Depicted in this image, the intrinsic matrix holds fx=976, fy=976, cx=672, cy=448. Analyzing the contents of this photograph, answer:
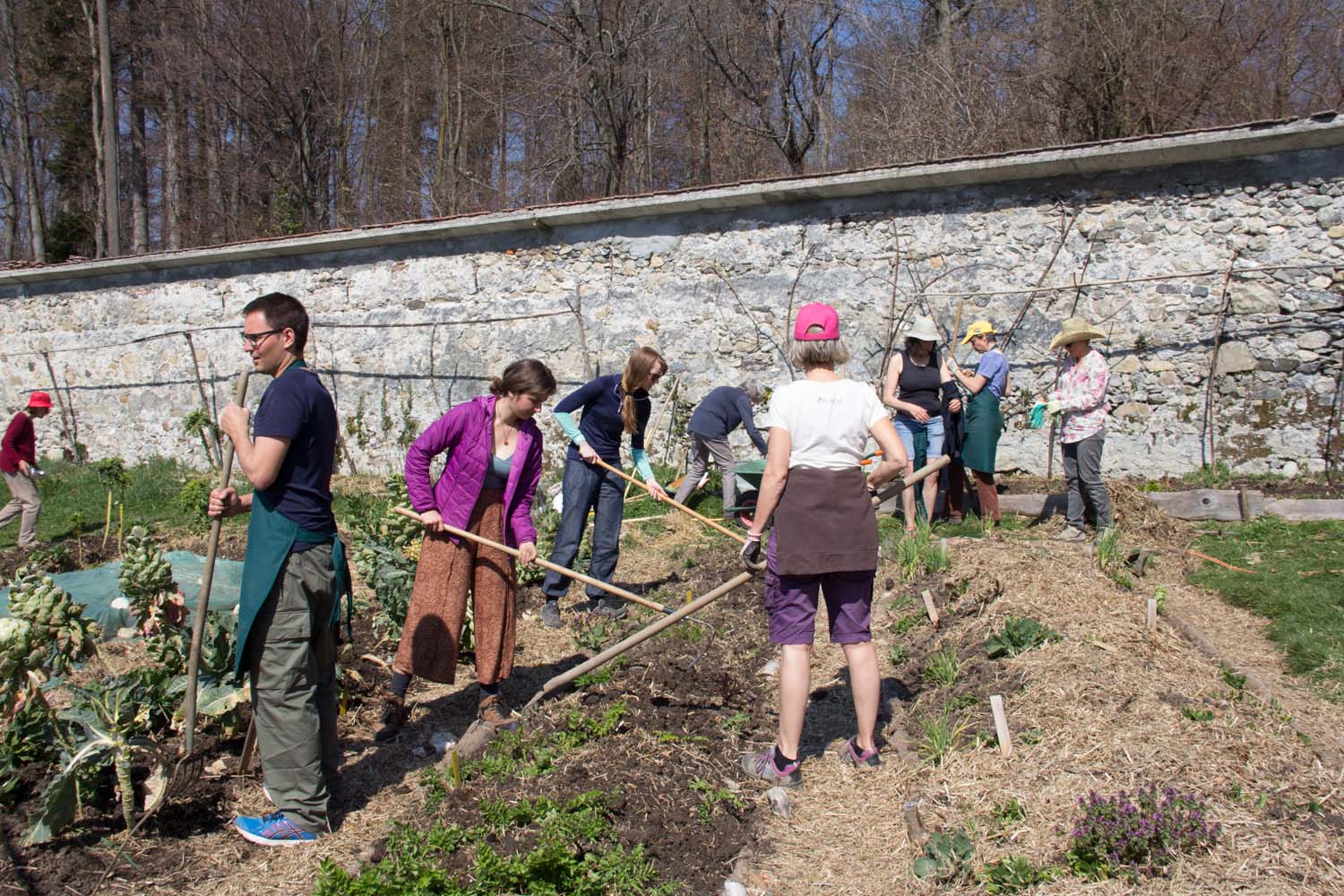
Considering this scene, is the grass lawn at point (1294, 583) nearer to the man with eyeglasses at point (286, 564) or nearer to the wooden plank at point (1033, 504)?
the wooden plank at point (1033, 504)

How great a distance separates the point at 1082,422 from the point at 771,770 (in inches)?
158

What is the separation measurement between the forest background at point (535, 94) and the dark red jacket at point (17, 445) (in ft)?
24.9

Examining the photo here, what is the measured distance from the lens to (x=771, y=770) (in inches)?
156

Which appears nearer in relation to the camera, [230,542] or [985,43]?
[230,542]

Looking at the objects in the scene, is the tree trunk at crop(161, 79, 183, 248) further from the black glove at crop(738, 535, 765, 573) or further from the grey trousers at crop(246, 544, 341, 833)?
the black glove at crop(738, 535, 765, 573)

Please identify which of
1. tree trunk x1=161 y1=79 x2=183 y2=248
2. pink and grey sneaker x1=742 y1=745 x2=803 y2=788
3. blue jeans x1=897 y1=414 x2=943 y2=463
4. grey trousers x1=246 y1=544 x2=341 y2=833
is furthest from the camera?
tree trunk x1=161 y1=79 x2=183 y2=248

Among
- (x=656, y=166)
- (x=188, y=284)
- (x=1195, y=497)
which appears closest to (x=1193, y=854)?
(x=1195, y=497)

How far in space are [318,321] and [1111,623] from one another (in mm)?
10210

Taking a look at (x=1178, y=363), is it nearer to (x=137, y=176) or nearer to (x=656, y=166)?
(x=656, y=166)

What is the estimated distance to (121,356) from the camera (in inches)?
534

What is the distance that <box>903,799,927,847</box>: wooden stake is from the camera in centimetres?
344

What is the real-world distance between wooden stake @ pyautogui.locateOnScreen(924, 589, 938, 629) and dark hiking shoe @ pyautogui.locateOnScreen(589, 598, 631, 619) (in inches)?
74.7

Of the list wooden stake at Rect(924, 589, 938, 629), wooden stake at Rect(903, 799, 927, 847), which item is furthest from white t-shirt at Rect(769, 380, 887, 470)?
wooden stake at Rect(924, 589, 938, 629)

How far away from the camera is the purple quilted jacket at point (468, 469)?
444cm
